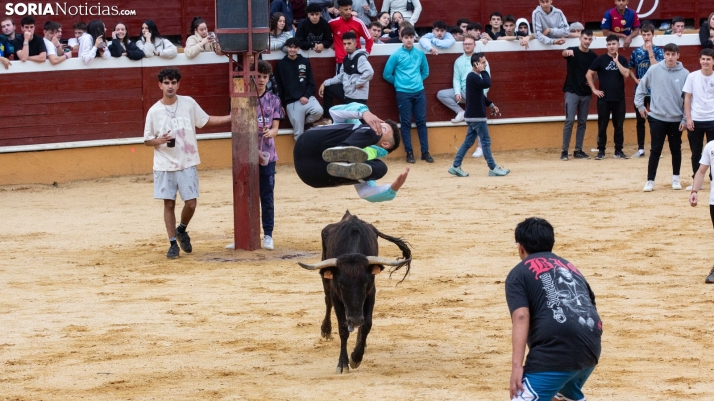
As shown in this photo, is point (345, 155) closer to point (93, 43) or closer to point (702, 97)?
point (702, 97)

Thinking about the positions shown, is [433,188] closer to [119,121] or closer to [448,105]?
[448,105]

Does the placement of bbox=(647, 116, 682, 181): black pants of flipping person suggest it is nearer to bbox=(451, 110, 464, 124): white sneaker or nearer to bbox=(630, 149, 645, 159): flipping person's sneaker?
bbox=(630, 149, 645, 159): flipping person's sneaker

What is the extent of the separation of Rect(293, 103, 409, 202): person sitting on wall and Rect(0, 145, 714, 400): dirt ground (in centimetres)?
98

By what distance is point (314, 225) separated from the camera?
473 inches

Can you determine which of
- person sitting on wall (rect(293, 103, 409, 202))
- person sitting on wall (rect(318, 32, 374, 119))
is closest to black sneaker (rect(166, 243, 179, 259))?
person sitting on wall (rect(293, 103, 409, 202))

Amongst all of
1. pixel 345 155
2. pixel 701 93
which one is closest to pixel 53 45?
pixel 701 93

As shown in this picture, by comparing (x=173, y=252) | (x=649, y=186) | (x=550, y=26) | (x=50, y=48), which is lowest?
(x=173, y=252)

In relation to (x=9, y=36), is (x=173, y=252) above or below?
below

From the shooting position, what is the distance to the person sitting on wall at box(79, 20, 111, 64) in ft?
49.5

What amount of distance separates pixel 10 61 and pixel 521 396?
1179cm

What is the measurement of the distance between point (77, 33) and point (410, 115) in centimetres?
483

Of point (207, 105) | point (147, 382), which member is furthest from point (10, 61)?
point (147, 382)

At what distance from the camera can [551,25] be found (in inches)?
683

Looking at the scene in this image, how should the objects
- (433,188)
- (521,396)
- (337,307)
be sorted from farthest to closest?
(433,188), (337,307), (521,396)
